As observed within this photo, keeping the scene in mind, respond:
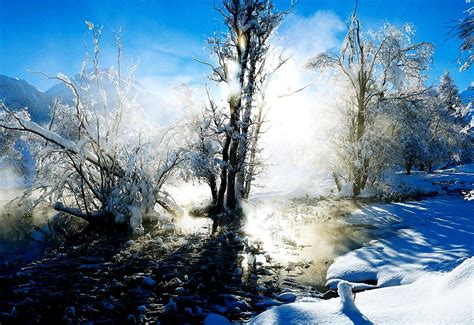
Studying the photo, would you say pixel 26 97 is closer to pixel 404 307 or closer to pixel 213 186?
pixel 213 186

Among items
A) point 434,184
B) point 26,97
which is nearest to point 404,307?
point 434,184

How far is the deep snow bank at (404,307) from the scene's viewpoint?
3.41m

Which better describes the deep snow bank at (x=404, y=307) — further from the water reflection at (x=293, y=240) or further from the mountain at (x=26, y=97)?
the mountain at (x=26, y=97)

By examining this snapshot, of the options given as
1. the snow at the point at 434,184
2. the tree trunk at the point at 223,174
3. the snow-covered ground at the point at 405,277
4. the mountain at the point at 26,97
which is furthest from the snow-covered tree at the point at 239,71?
the mountain at the point at 26,97

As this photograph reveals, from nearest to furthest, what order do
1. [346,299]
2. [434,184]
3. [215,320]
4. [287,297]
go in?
[346,299] < [215,320] < [287,297] < [434,184]

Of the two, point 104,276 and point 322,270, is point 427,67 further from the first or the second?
point 104,276

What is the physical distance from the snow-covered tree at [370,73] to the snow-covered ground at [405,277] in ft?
21.2

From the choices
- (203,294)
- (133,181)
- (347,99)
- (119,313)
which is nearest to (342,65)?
(347,99)

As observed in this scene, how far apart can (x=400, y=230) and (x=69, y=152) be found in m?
10.1

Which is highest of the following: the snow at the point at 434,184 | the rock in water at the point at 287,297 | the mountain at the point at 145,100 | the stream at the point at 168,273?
the mountain at the point at 145,100

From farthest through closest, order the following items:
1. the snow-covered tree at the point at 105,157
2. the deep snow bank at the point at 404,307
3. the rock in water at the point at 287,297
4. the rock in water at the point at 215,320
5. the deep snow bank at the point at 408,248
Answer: the snow-covered tree at the point at 105,157, the deep snow bank at the point at 408,248, the rock in water at the point at 287,297, the rock in water at the point at 215,320, the deep snow bank at the point at 404,307

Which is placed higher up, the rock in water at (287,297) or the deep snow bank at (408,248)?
the deep snow bank at (408,248)

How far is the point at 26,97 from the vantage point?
105000 millimetres

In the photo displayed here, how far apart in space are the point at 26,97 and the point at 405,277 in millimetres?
121793
